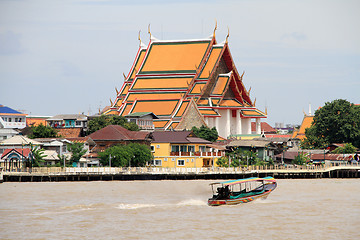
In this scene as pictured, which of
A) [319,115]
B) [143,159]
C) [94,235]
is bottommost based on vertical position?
[94,235]

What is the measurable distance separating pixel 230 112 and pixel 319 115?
41.5 feet

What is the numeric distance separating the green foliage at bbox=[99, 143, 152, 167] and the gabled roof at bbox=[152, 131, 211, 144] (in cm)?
551

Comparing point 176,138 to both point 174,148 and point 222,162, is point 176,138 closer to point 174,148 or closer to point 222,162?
point 174,148

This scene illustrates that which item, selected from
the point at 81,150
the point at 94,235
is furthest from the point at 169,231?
the point at 81,150

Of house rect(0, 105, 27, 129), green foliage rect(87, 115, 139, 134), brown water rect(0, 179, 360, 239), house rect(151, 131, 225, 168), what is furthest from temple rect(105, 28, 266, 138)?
brown water rect(0, 179, 360, 239)

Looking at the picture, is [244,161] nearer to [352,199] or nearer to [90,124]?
[90,124]

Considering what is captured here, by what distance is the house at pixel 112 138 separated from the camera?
9338 centimetres

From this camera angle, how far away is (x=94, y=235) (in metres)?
45.3

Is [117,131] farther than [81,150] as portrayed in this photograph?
Yes

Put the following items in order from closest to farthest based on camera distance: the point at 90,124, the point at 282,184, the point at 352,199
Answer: the point at 352,199, the point at 282,184, the point at 90,124

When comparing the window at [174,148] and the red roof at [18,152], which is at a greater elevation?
the window at [174,148]

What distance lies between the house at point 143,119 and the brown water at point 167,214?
3745cm

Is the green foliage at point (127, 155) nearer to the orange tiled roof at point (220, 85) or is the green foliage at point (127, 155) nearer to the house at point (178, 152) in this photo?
the house at point (178, 152)

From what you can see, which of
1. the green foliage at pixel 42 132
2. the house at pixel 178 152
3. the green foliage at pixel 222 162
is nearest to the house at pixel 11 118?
the green foliage at pixel 42 132
